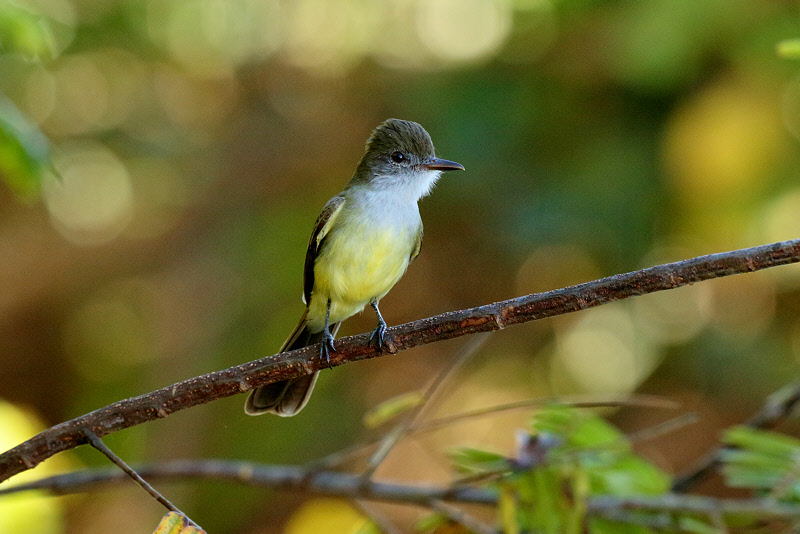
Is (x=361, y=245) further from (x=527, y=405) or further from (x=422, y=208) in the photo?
(x=422, y=208)

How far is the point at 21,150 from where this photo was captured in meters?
2.02

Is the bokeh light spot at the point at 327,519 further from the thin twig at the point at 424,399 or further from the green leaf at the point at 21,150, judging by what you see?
the green leaf at the point at 21,150

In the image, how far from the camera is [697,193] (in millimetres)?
4496

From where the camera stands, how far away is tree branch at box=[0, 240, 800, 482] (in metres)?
1.55

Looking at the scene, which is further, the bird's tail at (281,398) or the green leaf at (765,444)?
the bird's tail at (281,398)

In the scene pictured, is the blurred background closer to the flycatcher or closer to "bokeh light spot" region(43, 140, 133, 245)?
"bokeh light spot" region(43, 140, 133, 245)

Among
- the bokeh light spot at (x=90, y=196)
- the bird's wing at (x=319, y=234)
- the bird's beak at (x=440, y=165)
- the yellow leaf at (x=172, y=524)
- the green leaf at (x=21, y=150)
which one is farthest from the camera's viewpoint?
the bokeh light spot at (x=90, y=196)

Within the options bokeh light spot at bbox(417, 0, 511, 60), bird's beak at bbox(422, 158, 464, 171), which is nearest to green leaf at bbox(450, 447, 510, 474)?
bird's beak at bbox(422, 158, 464, 171)

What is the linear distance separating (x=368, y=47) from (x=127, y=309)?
2427mm

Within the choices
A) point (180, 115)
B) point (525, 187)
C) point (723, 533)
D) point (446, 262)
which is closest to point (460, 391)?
point (446, 262)

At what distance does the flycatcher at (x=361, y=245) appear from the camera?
2991mm

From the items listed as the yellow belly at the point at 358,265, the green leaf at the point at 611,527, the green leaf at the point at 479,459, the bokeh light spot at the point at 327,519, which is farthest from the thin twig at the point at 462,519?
the bokeh light spot at the point at 327,519

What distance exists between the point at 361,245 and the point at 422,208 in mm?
2302

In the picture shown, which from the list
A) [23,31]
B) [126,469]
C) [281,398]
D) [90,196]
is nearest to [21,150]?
[23,31]
